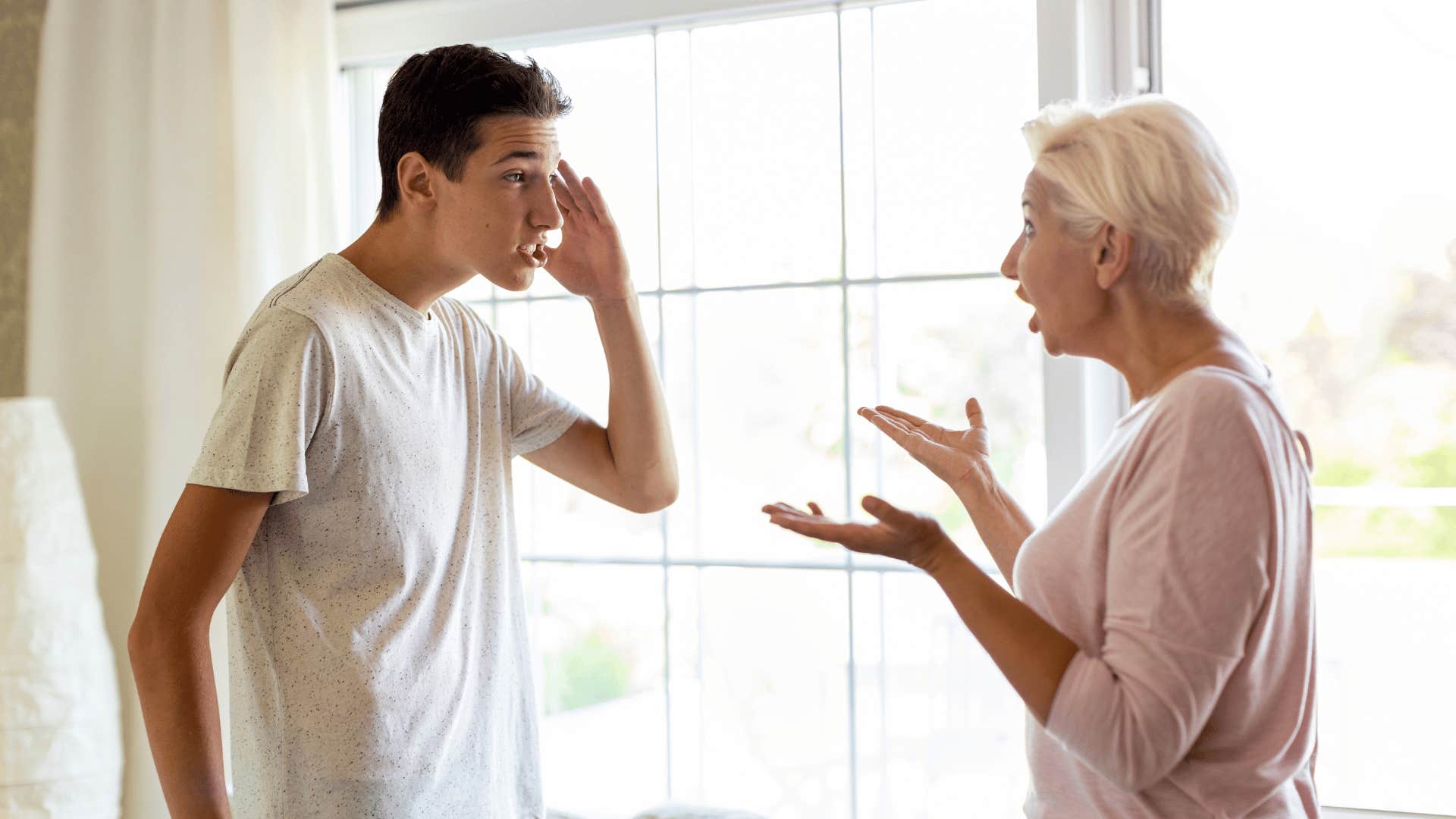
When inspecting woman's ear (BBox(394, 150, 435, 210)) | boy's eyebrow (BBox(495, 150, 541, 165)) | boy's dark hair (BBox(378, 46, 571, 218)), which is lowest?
woman's ear (BBox(394, 150, 435, 210))

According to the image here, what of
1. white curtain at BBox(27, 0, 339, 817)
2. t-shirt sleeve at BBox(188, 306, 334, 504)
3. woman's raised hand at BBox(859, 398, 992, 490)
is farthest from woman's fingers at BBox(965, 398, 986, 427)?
white curtain at BBox(27, 0, 339, 817)

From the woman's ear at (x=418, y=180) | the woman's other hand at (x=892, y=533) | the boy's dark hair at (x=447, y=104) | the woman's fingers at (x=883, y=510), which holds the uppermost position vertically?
the boy's dark hair at (x=447, y=104)

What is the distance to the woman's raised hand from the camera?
1.66m

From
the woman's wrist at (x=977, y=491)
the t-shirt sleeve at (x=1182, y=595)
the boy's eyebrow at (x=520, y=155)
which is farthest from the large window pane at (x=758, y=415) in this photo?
the t-shirt sleeve at (x=1182, y=595)

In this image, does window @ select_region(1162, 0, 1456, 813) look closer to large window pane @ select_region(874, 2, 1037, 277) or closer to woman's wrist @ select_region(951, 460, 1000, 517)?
large window pane @ select_region(874, 2, 1037, 277)

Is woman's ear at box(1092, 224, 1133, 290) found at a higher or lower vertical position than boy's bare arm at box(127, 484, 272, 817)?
higher

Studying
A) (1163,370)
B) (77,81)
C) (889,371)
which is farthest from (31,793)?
(1163,370)

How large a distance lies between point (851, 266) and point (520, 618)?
3.06ft

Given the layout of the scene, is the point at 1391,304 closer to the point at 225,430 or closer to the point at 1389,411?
the point at 1389,411

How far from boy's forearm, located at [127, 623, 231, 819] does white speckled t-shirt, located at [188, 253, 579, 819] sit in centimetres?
12

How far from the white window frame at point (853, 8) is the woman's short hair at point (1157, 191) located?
2.43 ft

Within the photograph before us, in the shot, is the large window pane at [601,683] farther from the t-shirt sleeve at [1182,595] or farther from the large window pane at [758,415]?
the t-shirt sleeve at [1182,595]

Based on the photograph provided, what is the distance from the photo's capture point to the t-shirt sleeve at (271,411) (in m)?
1.43

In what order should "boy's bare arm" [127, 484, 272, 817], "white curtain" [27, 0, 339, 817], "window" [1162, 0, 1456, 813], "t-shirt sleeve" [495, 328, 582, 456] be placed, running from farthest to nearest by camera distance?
"white curtain" [27, 0, 339, 817] < "window" [1162, 0, 1456, 813] < "t-shirt sleeve" [495, 328, 582, 456] < "boy's bare arm" [127, 484, 272, 817]
